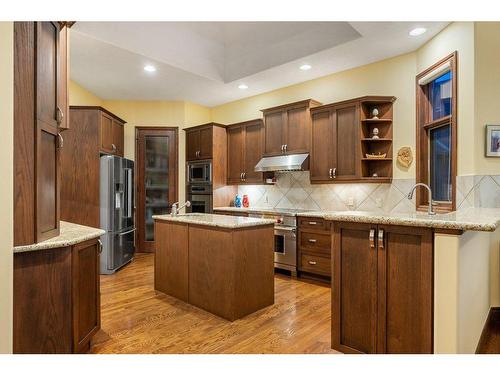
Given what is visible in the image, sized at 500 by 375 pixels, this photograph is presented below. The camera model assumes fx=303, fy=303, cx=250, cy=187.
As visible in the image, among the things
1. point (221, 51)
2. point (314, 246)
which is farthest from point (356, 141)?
point (221, 51)

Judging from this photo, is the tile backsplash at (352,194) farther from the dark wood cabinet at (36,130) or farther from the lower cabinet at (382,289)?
the dark wood cabinet at (36,130)

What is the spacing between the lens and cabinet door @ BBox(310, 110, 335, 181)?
4129 mm

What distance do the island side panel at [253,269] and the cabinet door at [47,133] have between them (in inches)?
56.0

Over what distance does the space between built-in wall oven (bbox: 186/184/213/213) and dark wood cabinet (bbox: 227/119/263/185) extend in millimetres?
446

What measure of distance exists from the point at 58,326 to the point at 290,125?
146 inches

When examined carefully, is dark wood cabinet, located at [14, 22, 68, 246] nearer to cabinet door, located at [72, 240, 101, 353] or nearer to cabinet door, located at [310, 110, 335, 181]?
cabinet door, located at [72, 240, 101, 353]

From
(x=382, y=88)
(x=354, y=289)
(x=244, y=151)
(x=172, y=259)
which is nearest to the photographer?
(x=354, y=289)

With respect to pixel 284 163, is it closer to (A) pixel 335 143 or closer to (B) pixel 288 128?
(B) pixel 288 128

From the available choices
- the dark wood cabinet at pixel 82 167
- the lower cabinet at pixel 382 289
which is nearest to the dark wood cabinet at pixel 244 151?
the dark wood cabinet at pixel 82 167

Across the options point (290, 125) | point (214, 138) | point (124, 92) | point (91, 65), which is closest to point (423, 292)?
point (290, 125)

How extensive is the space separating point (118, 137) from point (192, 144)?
129cm

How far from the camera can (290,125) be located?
4.57m

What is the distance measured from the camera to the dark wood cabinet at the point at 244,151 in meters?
5.10

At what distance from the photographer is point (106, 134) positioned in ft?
14.8
